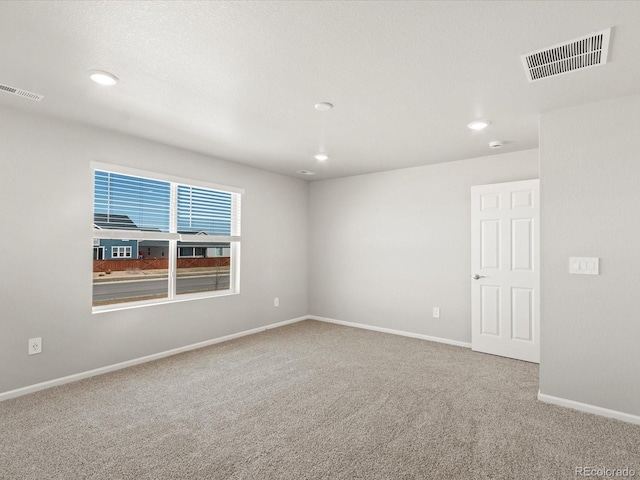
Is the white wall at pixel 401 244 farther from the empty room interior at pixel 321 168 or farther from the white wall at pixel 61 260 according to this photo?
the white wall at pixel 61 260

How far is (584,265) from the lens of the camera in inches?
107

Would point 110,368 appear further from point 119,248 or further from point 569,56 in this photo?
point 569,56

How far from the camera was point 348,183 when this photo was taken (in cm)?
562

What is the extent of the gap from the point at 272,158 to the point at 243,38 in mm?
2651

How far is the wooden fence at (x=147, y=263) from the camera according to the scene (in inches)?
152

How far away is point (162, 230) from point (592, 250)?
4226 mm

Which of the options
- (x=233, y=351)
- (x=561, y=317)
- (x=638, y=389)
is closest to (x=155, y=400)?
(x=233, y=351)

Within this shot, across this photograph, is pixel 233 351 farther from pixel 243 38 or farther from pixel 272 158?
pixel 243 38

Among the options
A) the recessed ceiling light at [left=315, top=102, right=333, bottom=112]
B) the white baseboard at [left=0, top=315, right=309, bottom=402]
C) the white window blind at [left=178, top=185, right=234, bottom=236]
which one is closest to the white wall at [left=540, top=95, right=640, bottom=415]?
the recessed ceiling light at [left=315, top=102, right=333, bottom=112]

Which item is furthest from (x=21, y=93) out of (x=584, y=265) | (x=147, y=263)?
(x=584, y=265)

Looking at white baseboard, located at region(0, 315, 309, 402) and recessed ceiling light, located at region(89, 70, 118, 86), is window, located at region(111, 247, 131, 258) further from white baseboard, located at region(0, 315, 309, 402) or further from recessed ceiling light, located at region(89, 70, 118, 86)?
recessed ceiling light, located at region(89, 70, 118, 86)

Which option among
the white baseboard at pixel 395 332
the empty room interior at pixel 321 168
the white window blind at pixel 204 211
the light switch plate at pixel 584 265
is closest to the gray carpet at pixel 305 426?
the empty room interior at pixel 321 168

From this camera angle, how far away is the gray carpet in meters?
1.99

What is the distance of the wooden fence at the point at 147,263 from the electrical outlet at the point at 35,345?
82 cm
